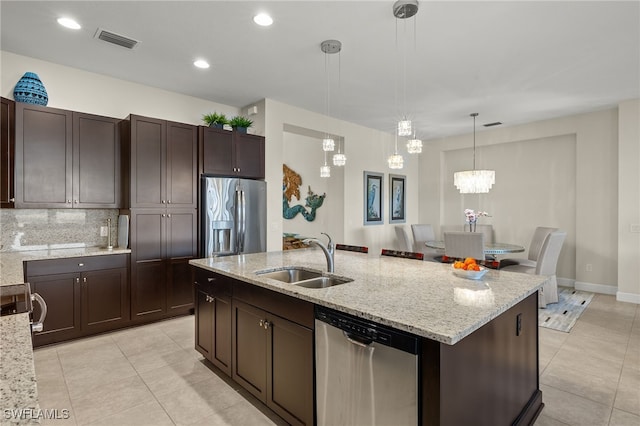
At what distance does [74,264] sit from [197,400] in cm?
201

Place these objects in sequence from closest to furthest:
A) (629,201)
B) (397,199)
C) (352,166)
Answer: (629,201) → (352,166) → (397,199)

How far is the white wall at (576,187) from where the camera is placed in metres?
5.17

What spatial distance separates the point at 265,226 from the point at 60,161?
2398 millimetres

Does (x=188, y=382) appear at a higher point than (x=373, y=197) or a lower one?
lower

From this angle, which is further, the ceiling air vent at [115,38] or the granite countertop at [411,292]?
the ceiling air vent at [115,38]

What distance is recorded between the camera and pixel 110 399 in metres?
2.34

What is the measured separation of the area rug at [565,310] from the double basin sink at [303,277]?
295 cm

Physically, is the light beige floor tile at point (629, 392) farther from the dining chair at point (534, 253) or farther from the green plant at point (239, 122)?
the green plant at point (239, 122)

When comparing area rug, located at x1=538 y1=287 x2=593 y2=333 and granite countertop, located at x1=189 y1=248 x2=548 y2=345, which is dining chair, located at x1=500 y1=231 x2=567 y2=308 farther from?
granite countertop, located at x1=189 y1=248 x2=548 y2=345

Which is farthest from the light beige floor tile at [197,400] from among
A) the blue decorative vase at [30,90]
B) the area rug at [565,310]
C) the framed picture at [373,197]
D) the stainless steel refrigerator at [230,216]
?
the framed picture at [373,197]

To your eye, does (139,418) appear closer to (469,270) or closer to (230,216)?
(469,270)

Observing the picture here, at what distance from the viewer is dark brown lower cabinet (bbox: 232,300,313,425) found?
1833mm

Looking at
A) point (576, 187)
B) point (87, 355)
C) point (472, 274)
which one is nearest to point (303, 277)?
point (472, 274)

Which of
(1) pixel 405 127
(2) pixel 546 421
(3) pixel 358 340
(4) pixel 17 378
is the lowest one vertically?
(2) pixel 546 421
